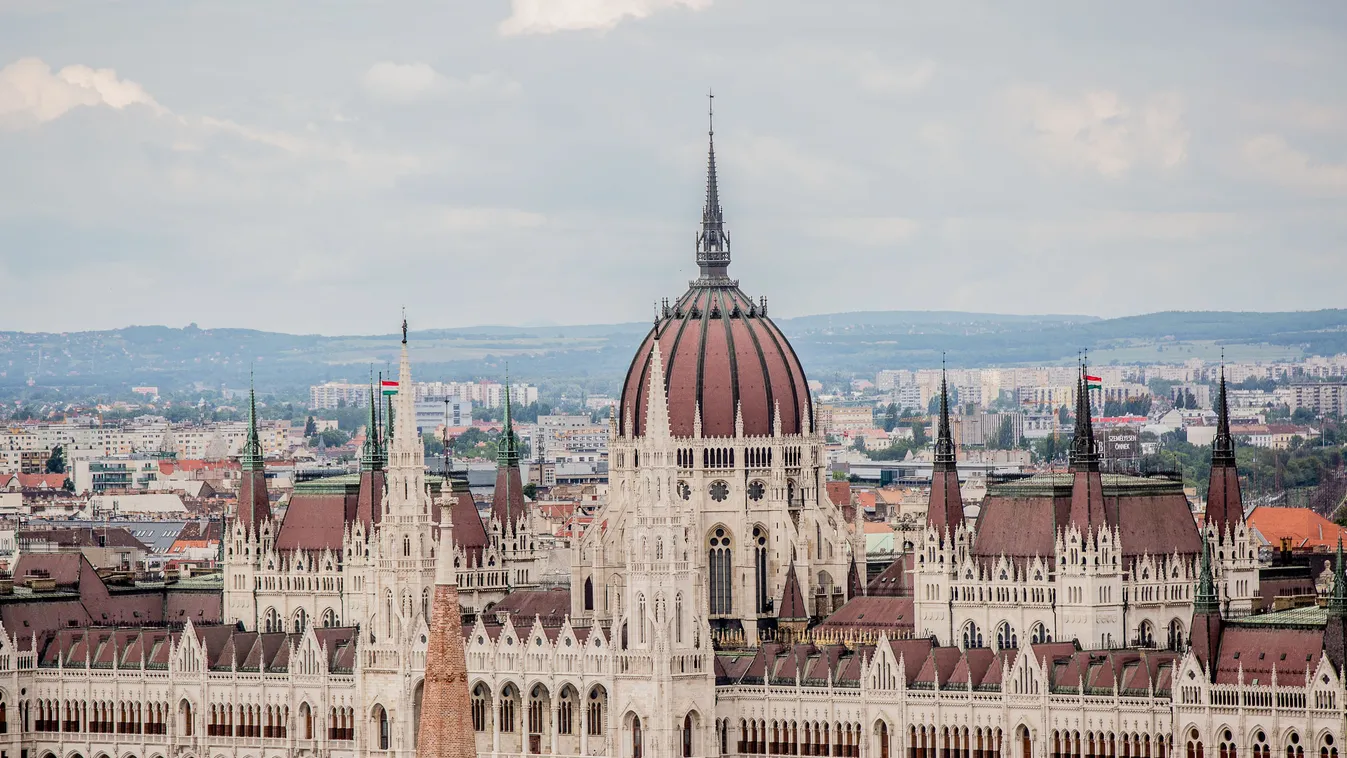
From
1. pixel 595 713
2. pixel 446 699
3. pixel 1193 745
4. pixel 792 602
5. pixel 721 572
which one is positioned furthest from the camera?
pixel 721 572

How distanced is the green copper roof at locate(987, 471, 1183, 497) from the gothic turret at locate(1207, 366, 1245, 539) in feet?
12.2

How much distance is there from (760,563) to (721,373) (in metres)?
9.49

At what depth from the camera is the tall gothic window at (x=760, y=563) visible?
609 feet

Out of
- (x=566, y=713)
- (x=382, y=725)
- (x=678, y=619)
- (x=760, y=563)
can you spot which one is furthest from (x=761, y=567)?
(x=382, y=725)

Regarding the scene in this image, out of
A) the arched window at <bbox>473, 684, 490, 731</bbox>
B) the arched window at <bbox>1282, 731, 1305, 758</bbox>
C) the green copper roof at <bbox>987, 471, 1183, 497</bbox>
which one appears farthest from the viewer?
the arched window at <bbox>473, 684, 490, 731</bbox>

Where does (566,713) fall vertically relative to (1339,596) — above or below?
below

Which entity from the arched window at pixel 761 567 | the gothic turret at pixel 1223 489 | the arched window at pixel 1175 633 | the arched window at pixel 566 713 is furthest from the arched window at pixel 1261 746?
the arched window at pixel 761 567

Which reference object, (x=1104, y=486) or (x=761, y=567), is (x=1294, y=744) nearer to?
(x=1104, y=486)

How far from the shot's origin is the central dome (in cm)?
18550

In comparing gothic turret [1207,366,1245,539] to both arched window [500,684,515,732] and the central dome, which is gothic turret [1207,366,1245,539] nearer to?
the central dome

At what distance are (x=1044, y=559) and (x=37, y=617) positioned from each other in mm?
53405

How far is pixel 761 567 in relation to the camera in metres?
186

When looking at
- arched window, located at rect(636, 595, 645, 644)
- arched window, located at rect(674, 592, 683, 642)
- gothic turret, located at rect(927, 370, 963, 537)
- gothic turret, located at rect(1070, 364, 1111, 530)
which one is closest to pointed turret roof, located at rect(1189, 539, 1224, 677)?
gothic turret, located at rect(1070, 364, 1111, 530)

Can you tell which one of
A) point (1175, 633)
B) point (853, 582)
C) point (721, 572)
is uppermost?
point (721, 572)
